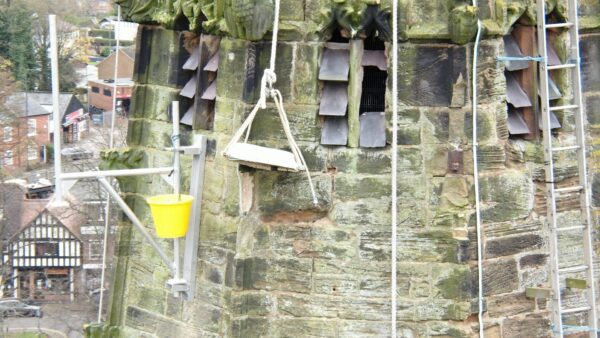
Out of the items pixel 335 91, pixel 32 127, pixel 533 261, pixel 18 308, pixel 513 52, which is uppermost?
pixel 32 127

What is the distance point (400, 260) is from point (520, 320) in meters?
0.96

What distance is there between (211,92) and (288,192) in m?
0.96

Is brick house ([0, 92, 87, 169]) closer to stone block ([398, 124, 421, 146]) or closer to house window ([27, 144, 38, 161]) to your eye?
house window ([27, 144, 38, 161])

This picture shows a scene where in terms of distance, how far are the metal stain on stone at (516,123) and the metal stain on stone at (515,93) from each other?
77 millimetres

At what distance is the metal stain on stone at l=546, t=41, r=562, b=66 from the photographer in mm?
7309

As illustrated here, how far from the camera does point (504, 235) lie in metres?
7.01

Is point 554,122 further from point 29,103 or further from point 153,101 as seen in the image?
point 29,103

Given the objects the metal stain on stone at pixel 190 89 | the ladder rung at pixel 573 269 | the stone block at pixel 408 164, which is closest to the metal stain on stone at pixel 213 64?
the metal stain on stone at pixel 190 89

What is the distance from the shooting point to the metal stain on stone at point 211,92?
24.1ft

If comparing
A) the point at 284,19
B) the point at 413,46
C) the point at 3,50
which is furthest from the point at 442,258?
the point at 3,50

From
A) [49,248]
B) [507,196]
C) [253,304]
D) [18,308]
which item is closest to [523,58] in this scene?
[507,196]

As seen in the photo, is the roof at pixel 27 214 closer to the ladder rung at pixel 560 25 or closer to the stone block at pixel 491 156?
the ladder rung at pixel 560 25

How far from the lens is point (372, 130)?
22.5 feet

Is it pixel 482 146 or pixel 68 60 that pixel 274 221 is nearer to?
pixel 482 146
